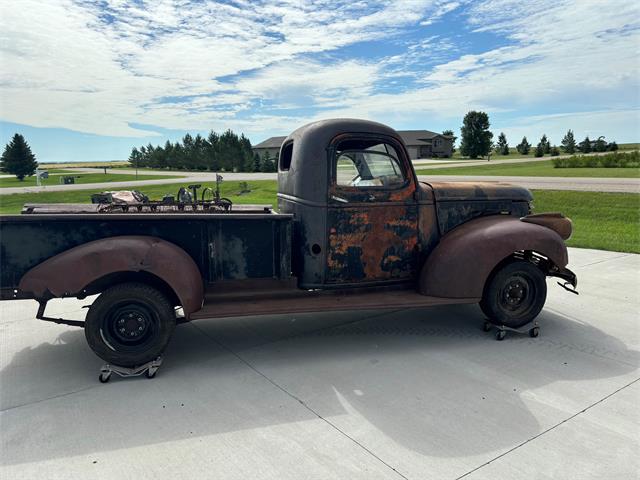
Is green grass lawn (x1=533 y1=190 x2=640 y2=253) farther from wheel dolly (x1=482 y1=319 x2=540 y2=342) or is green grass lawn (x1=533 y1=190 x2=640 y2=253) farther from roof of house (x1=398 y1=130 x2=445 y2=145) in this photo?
roof of house (x1=398 y1=130 x2=445 y2=145)

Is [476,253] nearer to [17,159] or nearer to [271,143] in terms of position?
[17,159]

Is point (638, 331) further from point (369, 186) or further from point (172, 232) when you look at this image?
point (172, 232)

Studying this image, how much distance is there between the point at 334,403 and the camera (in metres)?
3.18

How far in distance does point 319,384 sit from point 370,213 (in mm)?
1681

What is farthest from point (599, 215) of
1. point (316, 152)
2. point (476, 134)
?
point (476, 134)

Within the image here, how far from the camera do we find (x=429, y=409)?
308 centimetres

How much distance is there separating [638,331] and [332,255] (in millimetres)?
3314

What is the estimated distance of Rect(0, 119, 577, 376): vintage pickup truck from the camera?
3510 millimetres

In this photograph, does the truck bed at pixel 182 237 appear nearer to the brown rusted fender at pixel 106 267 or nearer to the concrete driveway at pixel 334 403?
the brown rusted fender at pixel 106 267

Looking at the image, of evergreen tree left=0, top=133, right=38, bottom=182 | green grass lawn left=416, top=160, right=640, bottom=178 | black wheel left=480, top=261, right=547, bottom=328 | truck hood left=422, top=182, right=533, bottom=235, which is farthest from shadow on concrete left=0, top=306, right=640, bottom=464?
evergreen tree left=0, top=133, right=38, bottom=182

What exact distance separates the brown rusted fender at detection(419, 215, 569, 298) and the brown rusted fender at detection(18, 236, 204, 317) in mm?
2316

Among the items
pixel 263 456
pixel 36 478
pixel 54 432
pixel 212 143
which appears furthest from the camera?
pixel 212 143

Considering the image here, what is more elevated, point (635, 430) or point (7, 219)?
point (7, 219)

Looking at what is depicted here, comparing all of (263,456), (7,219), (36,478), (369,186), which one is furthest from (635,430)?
(7,219)
